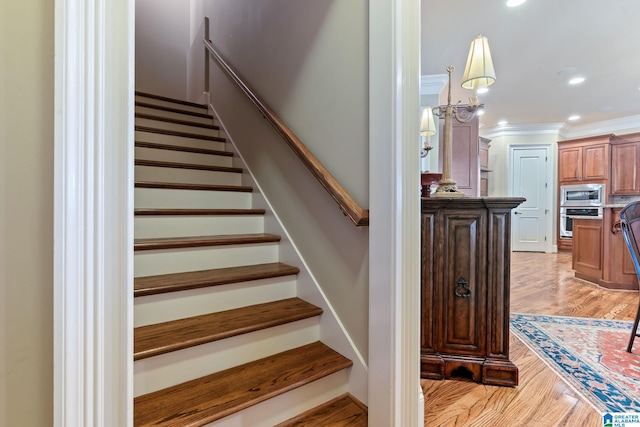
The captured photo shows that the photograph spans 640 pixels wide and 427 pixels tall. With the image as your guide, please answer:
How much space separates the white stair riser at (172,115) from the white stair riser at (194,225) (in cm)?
165

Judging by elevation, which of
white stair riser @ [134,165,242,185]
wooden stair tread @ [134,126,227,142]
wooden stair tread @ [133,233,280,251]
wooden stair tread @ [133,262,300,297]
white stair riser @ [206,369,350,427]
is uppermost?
wooden stair tread @ [134,126,227,142]

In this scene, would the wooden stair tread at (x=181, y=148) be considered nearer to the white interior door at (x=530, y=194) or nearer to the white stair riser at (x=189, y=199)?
the white stair riser at (x=189, y=199)

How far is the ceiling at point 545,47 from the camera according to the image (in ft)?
8.75

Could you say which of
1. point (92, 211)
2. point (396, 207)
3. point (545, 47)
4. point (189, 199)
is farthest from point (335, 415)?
point (545, 47)

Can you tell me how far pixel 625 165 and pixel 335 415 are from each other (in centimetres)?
788

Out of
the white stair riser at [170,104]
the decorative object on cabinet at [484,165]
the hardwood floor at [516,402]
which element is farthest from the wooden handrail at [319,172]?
the decorative object on cabinet at [484,165]

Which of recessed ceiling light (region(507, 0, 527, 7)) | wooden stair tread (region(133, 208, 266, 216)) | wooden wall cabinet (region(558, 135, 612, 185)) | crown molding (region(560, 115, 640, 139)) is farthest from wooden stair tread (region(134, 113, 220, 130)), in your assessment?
crown molding (region(560, 115, 640, 139))

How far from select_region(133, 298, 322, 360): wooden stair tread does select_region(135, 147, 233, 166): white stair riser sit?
5.21 feet

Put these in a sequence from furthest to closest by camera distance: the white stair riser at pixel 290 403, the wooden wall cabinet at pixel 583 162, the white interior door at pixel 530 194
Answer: the white interior door at pixel 530 194 < the wooden wall cabinet at pixel 583 162 < the white stair riser at pixel 290 403

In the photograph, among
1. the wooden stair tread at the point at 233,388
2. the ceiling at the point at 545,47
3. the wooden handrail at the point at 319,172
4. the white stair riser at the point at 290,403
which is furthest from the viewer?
the ceiling at the point at 545,47

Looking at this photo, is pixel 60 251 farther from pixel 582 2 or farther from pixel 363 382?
pixel 582 2

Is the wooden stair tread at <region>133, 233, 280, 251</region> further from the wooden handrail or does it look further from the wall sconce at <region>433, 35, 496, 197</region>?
the wall sconce at <region>433, 35, 496, 197</region>

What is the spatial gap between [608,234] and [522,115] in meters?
3.40

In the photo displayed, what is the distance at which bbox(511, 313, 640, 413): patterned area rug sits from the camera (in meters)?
1.57
